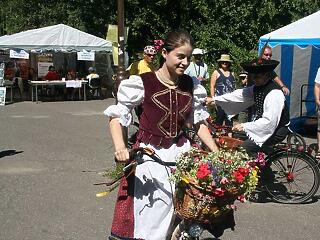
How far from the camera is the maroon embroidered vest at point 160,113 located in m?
3.49

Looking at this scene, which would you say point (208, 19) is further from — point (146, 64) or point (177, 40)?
point (177, 40)

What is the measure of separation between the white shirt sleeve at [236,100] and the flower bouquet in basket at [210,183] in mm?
2985

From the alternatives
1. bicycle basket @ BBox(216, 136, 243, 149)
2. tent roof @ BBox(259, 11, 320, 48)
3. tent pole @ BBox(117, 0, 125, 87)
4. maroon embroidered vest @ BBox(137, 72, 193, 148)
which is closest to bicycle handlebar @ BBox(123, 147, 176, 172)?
maroon embroidered vest @ BBox(137, 72, 193, 148)

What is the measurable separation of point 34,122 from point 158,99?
12.0 m

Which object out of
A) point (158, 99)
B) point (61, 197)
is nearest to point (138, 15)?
point (61, 197)

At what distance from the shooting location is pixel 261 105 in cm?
616

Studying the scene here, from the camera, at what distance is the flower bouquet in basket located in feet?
9.98

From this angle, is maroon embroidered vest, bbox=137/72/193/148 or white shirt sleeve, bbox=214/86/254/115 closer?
maroon embroidered vest, bbox=137/72/193/148

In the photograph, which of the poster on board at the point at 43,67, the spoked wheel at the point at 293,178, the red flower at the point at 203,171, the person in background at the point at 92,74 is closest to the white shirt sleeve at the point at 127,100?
the red flower at the point at 203,171

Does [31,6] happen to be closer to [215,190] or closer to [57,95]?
[57,95]

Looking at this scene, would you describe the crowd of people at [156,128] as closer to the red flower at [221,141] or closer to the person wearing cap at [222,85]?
the red flower at [221,141]

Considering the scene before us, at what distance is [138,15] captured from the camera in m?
25.1

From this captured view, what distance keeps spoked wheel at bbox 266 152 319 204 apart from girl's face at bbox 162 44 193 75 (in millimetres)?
3471

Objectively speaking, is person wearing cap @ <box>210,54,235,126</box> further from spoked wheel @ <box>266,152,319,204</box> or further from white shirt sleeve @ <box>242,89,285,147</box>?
white shirt sleeve @ <box>242,89,285,147</box>
